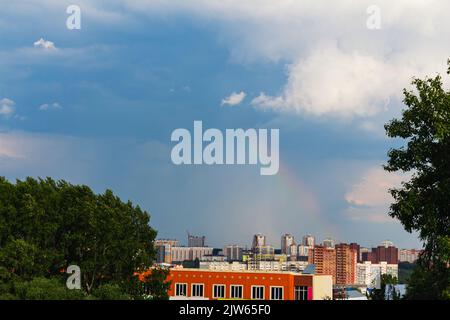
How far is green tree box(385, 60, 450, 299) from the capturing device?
78.3 feet

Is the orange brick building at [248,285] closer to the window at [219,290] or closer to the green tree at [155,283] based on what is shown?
the window at [219,290]

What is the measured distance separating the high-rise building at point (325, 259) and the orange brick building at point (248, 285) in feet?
219

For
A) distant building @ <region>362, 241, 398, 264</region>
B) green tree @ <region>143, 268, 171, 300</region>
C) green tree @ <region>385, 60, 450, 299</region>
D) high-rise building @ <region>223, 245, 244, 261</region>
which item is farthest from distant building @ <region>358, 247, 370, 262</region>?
green tree @ <region>385, 60, 450, 299</region>

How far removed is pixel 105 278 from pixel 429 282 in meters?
25.2

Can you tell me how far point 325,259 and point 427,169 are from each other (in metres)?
120

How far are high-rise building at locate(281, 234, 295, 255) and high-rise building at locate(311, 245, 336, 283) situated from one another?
985 inches

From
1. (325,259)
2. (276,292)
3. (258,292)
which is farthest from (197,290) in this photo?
(325,259)

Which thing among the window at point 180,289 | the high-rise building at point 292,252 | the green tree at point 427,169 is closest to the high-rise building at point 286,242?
the high-rise building at point 292,252

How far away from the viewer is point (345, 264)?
145m

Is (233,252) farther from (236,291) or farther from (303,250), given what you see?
(236,291)

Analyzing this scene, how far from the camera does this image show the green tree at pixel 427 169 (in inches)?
940

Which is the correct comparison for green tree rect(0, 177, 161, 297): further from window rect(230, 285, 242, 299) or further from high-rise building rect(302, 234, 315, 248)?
high-rise building rect(302, 234, 315, 248)
